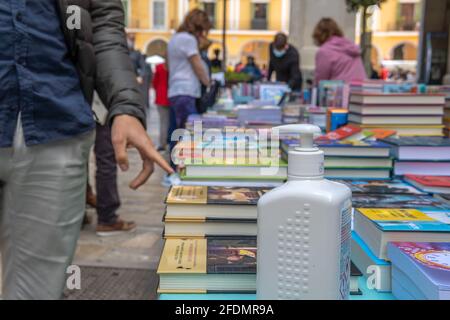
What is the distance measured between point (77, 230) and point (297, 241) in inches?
34.1

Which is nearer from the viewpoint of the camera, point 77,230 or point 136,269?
point 77,230

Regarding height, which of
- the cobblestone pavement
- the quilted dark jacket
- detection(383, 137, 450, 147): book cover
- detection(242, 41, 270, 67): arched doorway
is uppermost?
detection(242, 41, 270, 67): arched doorway

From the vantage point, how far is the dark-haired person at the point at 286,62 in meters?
6.76

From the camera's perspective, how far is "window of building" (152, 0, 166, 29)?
130 ft

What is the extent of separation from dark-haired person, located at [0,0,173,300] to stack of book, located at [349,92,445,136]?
3.81 ft

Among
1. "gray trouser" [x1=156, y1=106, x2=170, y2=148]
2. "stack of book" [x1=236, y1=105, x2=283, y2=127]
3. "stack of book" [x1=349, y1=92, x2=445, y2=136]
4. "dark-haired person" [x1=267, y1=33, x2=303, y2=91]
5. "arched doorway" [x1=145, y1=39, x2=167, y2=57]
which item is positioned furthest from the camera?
"arched doorway" [x1=145, y1=39, x2=167, y2=57]

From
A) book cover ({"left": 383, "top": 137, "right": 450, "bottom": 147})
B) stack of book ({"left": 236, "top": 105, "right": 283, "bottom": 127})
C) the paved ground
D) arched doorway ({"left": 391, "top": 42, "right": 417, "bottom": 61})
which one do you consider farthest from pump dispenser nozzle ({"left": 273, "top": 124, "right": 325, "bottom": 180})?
arched doorway ({"left": 391, "top": 42, "right": 417, "bottom": 61})

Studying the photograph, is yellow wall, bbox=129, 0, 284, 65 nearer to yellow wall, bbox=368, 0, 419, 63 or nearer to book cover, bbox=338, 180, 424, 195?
yellow wall, bbox=368, 0, 419, 63

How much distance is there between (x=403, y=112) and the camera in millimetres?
2260

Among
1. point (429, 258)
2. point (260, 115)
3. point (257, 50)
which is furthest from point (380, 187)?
point (257, 50)

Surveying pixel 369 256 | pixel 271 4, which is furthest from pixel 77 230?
pixel 271 4

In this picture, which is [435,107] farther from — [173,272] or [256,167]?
[173,272]

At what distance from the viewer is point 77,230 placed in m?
1.46

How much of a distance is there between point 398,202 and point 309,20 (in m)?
5.77
